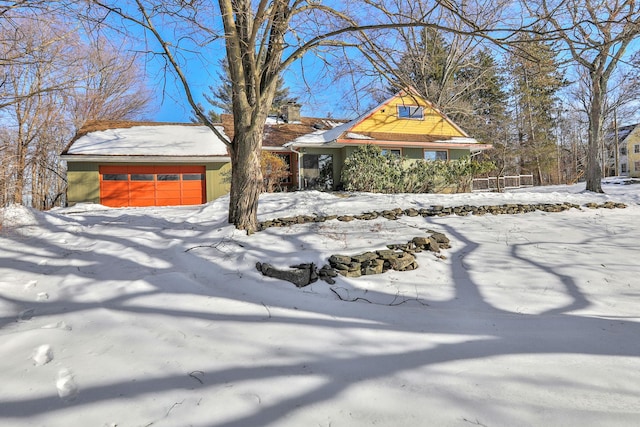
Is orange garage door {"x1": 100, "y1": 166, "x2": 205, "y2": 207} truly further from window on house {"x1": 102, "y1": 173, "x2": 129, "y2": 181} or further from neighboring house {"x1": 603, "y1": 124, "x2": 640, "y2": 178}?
neighboring house {"x1": 603, "y1": 124, "x2": 640, "y2": 178}

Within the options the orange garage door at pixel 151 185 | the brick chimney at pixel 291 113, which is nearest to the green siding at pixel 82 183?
the orange garage door at pixel 151 185

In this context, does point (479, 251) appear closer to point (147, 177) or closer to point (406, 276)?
point (406, 276)

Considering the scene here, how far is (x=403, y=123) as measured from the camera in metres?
15.8

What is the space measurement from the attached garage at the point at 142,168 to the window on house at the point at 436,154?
9.47 m

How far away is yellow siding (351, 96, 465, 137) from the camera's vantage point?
49.6 feet

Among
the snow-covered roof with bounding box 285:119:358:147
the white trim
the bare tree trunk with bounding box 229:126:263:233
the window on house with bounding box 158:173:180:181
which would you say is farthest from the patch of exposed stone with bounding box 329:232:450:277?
the window on house with bounding box 158:173:180:181

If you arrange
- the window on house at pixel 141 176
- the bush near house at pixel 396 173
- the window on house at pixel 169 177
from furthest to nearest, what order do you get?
the window on house at pixel 169 177 → the window on house at pixel 141 176 → the bush near house at pixel 396 173

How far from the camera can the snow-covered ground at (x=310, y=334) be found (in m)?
1.72

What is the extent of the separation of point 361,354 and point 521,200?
9.48 meters

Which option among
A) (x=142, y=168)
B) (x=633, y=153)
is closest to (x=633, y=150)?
(x=633, y=153)

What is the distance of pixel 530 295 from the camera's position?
135 inches

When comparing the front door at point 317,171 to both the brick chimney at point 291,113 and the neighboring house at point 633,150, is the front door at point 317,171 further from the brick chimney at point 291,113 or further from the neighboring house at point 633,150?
the neighboring house at point 633,150

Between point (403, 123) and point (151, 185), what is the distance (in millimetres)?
11796

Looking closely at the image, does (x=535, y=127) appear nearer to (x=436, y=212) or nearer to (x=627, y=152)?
(x=627, y=152)
